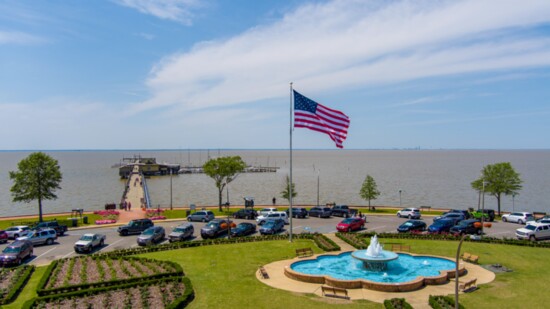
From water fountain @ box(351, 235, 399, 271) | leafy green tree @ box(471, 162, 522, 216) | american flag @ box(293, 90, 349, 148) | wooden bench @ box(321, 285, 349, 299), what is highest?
american flag @ box(293, 90, 349, 148)

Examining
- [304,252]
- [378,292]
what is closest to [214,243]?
[304,252]

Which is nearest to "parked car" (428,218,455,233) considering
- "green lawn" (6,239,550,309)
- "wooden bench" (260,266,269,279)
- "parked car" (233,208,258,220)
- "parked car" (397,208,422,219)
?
"green lawn" (6,239,550,309)

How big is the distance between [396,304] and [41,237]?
3113 centimetres

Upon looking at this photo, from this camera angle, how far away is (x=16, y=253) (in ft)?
101

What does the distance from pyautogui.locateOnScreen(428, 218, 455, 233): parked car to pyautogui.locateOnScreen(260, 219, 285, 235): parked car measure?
15.1 meters

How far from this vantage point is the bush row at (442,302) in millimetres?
20719

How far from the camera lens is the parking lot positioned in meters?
35.1

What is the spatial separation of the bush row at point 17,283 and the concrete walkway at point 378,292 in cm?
1340

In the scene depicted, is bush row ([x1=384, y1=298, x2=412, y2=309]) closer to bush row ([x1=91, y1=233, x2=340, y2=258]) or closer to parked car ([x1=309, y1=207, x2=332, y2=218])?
bush row ([x1=91, y1=233, x2=340, y2=258])

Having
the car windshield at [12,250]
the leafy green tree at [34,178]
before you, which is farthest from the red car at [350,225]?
the leafy green tree at [34,178]

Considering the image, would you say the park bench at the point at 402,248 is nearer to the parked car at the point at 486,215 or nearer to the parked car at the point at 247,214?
the parked car at the point at 486,215

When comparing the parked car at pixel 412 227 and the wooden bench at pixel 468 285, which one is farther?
the parked car at pixel 412 227

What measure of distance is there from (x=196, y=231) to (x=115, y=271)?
17771mm

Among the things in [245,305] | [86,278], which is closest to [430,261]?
[245,305]
